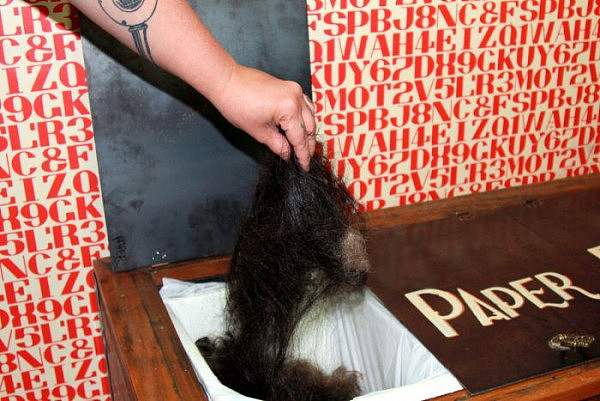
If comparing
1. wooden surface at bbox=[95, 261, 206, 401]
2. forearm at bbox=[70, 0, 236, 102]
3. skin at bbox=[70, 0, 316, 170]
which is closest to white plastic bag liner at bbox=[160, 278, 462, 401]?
wooden surface at bbox=[95, 261, 206, 401]

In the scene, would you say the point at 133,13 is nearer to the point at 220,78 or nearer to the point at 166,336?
the point at 220,78

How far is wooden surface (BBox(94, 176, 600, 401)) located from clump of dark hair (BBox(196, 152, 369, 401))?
0.50 feet

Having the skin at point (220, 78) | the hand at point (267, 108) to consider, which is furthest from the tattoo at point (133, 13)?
the hand at point (267, 108)

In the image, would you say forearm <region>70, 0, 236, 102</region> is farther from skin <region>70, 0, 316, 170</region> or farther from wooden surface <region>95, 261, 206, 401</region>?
wooden surface <region>95, 261, 206, 401</region>

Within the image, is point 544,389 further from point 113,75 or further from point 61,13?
point 61,13

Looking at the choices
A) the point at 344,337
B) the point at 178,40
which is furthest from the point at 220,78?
the point at 344,337

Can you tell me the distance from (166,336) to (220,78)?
19.2 inches

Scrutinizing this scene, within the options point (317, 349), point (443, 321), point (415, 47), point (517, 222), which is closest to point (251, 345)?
point (317, 349)

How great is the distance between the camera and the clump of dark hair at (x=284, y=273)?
124cm

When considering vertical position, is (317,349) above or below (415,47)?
below

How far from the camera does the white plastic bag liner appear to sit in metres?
1.21

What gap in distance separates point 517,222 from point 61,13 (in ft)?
3.78

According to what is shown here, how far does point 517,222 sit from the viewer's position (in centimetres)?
166

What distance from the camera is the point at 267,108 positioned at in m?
1.09
